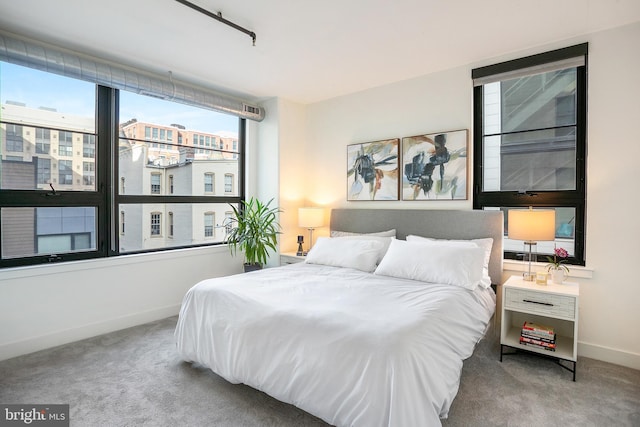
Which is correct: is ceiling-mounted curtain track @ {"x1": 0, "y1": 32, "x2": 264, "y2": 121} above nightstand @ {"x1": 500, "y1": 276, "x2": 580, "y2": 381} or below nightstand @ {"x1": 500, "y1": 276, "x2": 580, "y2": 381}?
above

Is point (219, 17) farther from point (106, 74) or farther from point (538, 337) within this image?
point (538, 337)

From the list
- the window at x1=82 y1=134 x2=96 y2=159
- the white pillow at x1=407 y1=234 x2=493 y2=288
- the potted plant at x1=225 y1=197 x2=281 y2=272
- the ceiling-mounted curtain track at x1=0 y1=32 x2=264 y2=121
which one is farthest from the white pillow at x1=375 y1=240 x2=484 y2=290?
the window at x1=82 y1=134 x2=96 y2=159

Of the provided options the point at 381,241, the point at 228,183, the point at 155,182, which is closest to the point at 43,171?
the point at 155,182

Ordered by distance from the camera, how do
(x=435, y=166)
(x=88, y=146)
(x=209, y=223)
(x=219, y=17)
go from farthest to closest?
(x=209, y=223), (x=435, y=166), (x=88, y=146), (x=219, y=17)

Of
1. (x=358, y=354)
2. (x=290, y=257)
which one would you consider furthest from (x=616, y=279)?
(x=290, y=257)

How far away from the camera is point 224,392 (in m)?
2.26

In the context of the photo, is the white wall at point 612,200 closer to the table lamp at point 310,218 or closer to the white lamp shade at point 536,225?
the white lamp shade at point 536,225

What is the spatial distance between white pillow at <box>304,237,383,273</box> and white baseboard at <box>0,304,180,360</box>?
1.75m

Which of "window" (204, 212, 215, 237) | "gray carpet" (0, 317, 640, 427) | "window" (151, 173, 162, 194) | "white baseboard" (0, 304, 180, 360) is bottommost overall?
"gray carpet" (0, 317, 640, 427)

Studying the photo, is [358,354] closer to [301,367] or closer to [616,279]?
[301,367]

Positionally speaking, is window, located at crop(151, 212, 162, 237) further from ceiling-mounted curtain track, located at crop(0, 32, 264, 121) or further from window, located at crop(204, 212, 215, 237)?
ceiling-mounted curtain track, located at crop(0, 32, 264, 121)

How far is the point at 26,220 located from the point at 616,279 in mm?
4927

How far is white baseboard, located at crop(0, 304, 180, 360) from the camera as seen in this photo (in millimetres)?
2779

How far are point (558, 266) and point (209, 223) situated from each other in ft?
12.3
